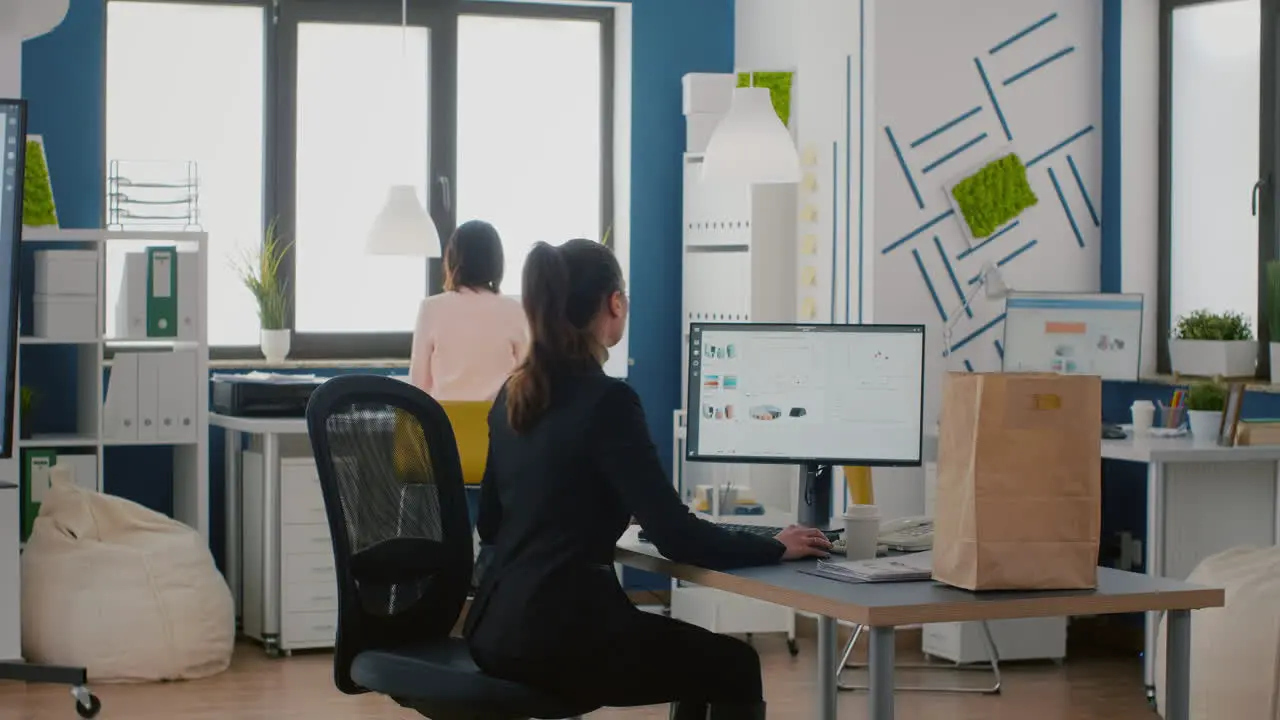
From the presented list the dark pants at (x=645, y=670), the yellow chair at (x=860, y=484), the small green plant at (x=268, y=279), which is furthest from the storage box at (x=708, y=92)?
the dark pants at (x=645, y=670)

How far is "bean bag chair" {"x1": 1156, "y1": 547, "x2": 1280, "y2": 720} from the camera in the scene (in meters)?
4.15

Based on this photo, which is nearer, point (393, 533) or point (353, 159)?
point (393, 533)

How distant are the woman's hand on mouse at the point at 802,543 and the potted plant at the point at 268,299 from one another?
3.63 meters

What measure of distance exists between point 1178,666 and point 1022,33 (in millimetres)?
3741

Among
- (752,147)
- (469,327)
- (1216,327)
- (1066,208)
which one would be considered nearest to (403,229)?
(469,327)

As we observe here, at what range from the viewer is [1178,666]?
2764 mm

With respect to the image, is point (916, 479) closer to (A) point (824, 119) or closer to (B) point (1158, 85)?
(A) point (824, 119)

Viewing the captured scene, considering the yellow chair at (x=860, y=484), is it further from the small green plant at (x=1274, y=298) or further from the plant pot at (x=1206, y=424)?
the small green plant at (x=1274, y=298)

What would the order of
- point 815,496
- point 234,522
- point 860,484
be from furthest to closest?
point 234,522 → point 860,484 → point 815,496

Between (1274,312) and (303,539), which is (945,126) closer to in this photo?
(1274,312)

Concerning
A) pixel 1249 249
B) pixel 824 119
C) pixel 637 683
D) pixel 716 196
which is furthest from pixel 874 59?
pixel 637 683

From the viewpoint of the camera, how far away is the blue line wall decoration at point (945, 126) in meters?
5.93

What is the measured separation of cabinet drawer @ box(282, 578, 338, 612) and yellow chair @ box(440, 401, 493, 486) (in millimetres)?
799

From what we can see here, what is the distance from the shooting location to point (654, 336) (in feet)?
22.3
